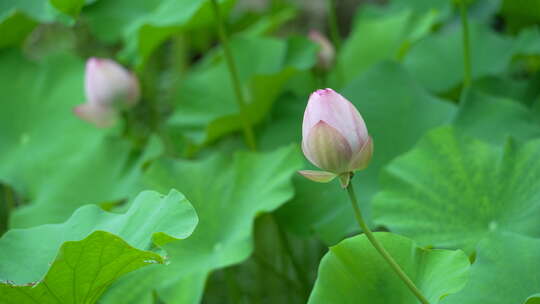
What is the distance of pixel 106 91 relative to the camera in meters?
1.56

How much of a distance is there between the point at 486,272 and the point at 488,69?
0.94 meters

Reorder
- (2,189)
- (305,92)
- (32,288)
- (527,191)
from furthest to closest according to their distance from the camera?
(2,189), (305,92), (527,191), (32,288)

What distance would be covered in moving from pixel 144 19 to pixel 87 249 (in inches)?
33.5

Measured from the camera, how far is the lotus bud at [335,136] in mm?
830

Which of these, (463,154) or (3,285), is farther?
(463,154)

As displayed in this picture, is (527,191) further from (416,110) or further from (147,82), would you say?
(147,82)

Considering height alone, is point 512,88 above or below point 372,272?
below

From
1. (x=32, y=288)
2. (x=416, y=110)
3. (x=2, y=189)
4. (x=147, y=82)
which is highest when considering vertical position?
(x=32, y=288)

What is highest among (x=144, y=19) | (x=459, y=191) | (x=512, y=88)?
(x=144, y=19)

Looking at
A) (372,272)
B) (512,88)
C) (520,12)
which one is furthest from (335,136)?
(520,12)

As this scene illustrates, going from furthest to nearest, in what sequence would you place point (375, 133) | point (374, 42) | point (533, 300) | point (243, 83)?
point (374, 42), point (243, 83), point (375, 133), point (533, 300)

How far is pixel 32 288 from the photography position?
0.84 m

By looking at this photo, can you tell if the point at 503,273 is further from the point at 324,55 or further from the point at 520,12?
the point at 520,12

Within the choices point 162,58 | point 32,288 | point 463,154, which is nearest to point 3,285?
point 32,288
